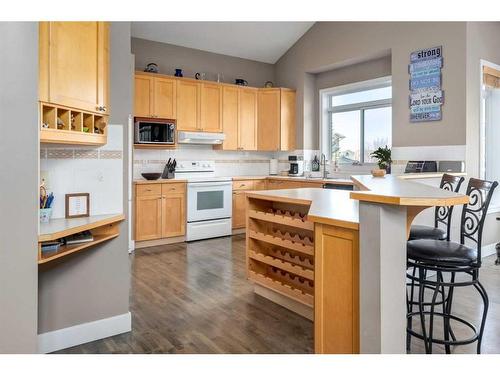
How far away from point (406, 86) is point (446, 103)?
0.61m

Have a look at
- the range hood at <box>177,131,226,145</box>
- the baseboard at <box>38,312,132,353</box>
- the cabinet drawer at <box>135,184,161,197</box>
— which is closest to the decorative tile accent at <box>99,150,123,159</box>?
the baseboard at <box>38,312,132,353</box>

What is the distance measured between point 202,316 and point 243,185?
3.56m

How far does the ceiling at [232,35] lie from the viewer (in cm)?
575

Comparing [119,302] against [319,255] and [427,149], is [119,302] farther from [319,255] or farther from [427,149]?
[427,149]

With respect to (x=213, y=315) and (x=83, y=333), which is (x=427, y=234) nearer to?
(x=213, y=315)

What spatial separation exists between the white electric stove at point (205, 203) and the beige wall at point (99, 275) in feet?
9.52

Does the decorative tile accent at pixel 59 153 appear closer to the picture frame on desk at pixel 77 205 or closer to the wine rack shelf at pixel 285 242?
the picture frame on desk at pixel 77 205

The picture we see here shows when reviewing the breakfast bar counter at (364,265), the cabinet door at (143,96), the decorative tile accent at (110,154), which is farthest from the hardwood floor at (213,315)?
the cabinet door at (143,96)

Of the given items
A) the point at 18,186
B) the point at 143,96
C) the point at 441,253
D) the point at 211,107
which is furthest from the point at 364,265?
the point at 211,107

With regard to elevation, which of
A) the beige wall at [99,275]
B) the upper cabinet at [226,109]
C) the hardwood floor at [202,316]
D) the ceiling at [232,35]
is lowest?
the hardwood floor at [202,316]

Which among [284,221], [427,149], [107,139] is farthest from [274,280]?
[427,149]

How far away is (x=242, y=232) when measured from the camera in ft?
20.9

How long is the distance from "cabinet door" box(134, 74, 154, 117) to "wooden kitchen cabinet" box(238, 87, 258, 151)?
160 centimetres

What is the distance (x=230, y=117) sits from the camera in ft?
21.1
